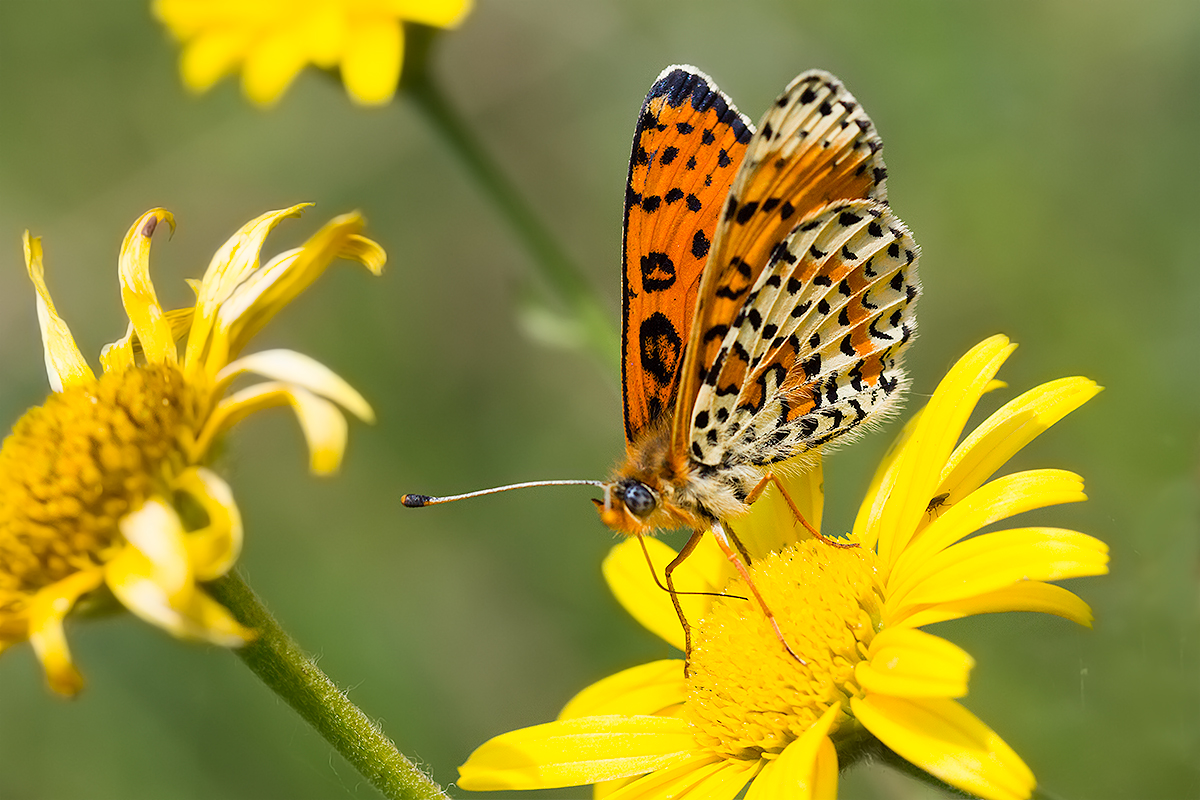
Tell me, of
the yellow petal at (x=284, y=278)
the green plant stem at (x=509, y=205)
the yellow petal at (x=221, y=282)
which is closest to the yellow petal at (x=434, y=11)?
the green plant stem at (x=509, y=205)

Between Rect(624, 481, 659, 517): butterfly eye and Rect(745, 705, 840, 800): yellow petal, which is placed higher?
Rect(624, 481, 659, 517): butterfly eye

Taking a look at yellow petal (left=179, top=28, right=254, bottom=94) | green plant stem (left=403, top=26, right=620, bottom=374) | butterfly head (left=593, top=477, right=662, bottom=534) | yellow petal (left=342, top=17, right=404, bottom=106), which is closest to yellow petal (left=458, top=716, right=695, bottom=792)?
A: butterfly head (left=593, top=477, right=662, bottom=534)

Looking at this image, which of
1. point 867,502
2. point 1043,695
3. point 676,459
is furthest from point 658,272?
point 1043,695

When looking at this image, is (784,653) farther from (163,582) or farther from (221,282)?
(221,282)

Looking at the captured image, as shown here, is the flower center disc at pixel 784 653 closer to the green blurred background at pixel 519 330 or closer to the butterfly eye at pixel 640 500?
the butterfly eye at pixel 640 500

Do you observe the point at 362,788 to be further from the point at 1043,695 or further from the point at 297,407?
the point at 1043,695

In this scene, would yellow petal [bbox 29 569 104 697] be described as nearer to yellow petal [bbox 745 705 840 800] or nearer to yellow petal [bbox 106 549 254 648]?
yellow petal [bbox 106 549 254 648]
